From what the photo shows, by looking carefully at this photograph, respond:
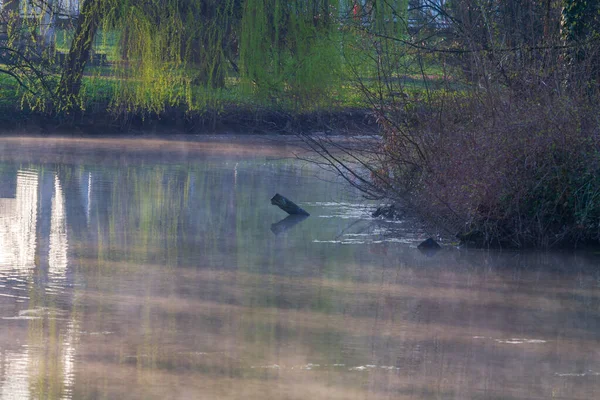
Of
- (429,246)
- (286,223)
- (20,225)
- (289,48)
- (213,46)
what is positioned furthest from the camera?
(289,48)

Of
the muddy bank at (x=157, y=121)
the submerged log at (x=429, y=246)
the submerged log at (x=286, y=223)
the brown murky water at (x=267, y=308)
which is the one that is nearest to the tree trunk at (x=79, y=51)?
the muddy bank at (x=157, y=121)

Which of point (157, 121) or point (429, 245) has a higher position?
point (157, 121)

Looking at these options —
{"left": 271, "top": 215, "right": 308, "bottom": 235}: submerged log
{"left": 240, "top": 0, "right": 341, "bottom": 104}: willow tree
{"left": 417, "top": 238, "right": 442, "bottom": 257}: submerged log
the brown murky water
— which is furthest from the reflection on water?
{"left": 240, "top": 0, "right": 341, "bottom": 104}: willow tree

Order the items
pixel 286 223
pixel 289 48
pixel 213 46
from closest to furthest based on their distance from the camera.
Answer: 1. pixel 286 223
2. pixel 213 46
3. pixel 289 48

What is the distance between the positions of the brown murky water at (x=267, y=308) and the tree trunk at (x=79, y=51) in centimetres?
1038

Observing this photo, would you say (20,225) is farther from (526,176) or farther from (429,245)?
(526,176)

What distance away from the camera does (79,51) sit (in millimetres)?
27703

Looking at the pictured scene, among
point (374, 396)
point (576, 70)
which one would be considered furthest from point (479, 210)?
point (374, 396)

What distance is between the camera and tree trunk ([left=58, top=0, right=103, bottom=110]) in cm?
2592

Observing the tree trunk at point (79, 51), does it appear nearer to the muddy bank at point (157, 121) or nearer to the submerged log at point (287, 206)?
the muddy bank at point (157, 121)

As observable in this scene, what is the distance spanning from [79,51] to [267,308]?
64.5 ft

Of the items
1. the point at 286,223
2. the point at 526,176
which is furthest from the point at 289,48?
the point at 526,176

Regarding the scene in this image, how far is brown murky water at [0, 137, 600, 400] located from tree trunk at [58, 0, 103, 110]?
1038cm

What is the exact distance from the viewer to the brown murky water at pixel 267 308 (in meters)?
7.19
